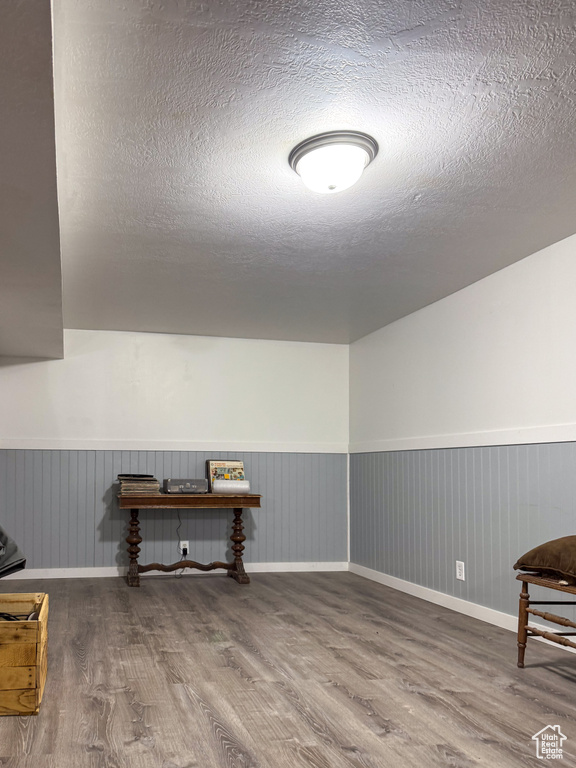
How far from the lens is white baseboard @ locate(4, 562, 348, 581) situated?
5.79 m

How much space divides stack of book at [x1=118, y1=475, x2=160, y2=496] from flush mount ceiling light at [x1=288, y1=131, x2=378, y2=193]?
3.51 metres

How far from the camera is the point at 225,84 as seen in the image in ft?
7.45

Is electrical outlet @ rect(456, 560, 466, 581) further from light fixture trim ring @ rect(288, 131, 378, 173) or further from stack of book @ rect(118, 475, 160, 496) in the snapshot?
light fixture trim ring @ rect(288, 131, 378, 173)

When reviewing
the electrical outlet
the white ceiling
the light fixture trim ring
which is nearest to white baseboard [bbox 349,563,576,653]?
the electrical outlet

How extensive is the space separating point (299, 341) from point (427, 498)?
2.34 meters

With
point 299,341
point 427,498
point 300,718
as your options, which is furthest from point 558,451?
point 299,341

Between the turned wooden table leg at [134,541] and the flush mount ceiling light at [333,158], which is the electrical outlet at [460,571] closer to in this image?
the turned wooden table leg at [134,541]

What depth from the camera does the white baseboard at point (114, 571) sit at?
579cm

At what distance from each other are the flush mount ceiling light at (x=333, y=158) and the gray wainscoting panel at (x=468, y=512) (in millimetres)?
1990

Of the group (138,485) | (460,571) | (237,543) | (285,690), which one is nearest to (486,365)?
(460,571)

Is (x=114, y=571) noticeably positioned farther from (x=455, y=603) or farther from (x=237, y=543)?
(x=455, y=603)

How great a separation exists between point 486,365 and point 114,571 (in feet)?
12.3

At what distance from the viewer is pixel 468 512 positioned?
459 cm

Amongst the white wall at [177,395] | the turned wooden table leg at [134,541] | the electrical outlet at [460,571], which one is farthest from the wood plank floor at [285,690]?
the white wall at [177,395]
